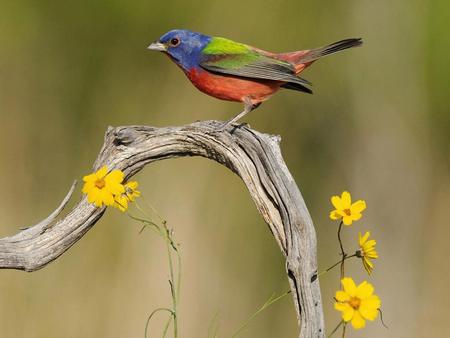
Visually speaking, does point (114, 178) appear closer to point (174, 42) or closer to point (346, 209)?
point (346, 209)

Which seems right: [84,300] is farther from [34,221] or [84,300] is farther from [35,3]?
[35,3]

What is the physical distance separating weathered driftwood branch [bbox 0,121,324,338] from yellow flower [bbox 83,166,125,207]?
1.55ft

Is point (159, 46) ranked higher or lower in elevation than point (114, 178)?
higher

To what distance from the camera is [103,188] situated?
3291mm

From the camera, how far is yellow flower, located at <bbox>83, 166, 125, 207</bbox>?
3.25 metres

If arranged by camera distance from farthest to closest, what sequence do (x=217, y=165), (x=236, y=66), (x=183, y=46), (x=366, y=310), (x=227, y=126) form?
(x=217, y=165) → (x=183, y=46) → (x=236, y=66) → (x=227, y=126) → (x=366, y=310)

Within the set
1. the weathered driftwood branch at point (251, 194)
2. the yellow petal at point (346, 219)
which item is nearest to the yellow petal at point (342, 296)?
the yellow petal at point (346, 219)

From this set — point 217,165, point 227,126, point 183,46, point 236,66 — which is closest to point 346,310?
point 227,126

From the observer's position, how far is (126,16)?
9633 millimetres

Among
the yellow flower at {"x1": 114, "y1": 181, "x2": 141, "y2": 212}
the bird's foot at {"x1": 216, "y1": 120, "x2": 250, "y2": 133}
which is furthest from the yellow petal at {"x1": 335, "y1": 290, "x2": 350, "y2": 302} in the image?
the bird's foot at {"x1": 216, "y1": 120, "x2": 250, "y2": 133}

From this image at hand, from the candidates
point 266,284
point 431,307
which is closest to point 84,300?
point 266,284

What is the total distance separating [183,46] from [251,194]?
4.65 feet

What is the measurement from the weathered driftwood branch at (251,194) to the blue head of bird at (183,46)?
945 mm

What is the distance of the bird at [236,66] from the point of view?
15.7ft
